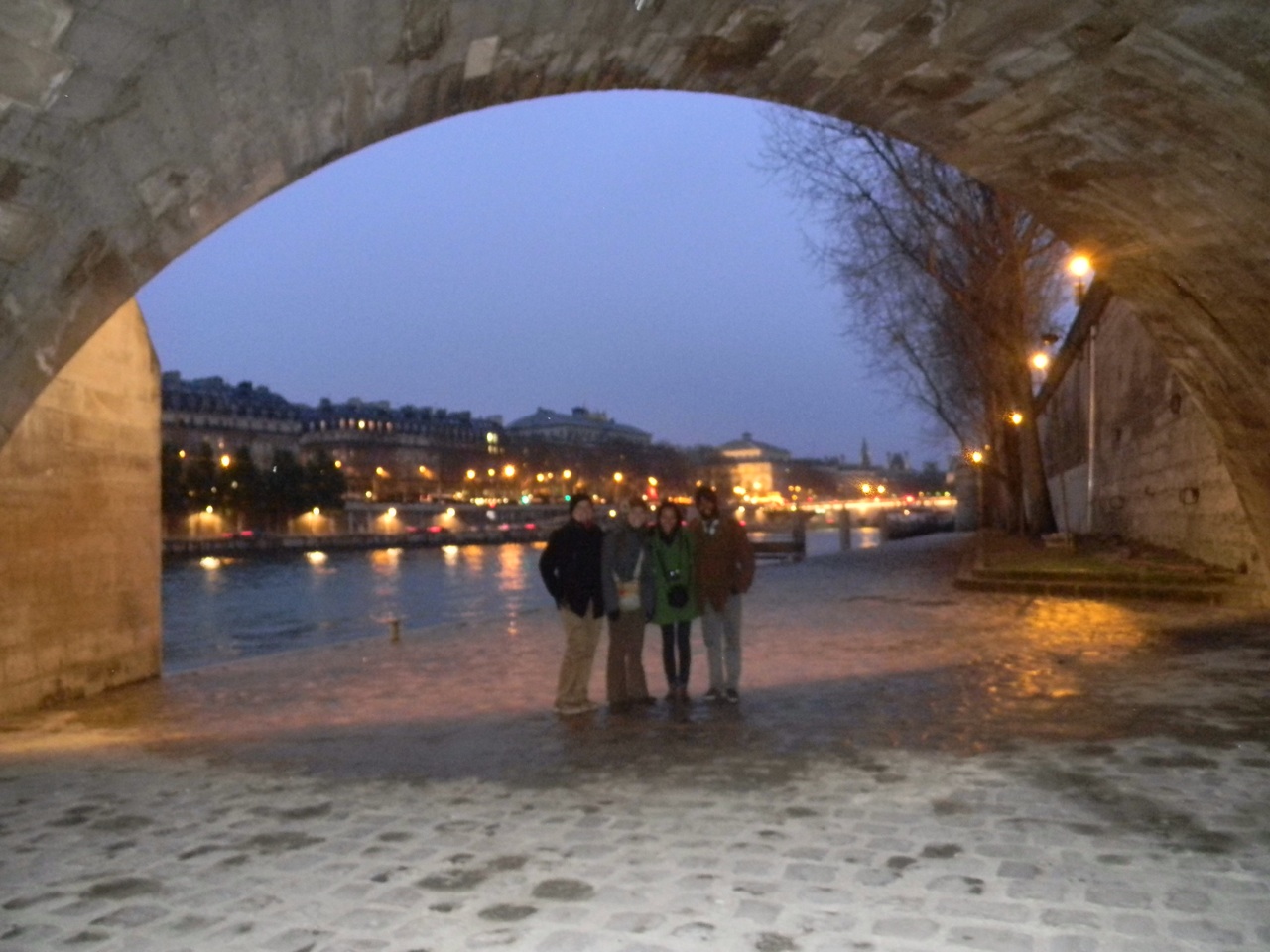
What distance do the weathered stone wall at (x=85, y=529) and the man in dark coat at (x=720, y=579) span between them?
5123 mm

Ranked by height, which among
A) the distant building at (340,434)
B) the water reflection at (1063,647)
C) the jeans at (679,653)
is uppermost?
the distant building at (340,434)

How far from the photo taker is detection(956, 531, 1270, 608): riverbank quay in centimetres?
1352

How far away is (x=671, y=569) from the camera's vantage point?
319 inches

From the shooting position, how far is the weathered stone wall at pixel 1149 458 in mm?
14531

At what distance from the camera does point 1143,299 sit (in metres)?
9.76

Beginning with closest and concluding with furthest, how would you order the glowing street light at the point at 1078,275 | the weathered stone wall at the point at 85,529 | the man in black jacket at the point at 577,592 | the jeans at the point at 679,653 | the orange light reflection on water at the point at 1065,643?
the man in black jacket at the point at 577,592, the jeans at the point at 679,653, the orange light reflection on water at the point at 1065,643, the weathered stone wall at the point at 85,529, the glowing street light at the point at 1078,275

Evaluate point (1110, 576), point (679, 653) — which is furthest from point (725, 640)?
point (1110, 576)

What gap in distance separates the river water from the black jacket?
233 inches

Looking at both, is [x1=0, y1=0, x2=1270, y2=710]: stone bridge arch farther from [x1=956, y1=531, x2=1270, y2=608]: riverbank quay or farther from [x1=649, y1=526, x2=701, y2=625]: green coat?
[x1=956, y1=531, x2=1270, y2=608]: riverbank quay

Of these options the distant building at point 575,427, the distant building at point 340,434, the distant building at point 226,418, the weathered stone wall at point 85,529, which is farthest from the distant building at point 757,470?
the weathered stone wall at point 85,529

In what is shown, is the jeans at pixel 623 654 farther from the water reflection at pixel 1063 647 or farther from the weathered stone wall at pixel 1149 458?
the weathered stone wall at pixel 1149 458

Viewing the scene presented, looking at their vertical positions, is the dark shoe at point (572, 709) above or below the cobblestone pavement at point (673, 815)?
above

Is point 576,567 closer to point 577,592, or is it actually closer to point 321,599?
point 577,592

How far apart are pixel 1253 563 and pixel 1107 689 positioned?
21.5ft
